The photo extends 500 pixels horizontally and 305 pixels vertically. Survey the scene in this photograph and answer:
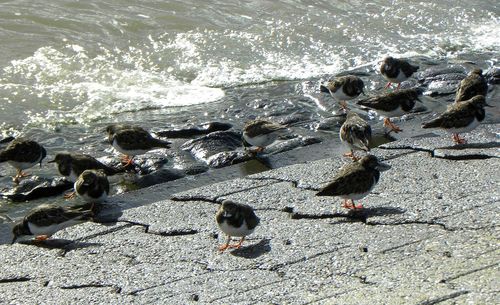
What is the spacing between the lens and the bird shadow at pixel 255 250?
20.2 ft

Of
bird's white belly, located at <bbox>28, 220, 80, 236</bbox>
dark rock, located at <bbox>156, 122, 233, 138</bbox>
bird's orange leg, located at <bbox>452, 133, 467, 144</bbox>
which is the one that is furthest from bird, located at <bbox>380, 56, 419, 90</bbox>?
bird's white belly, located at <bbox>28, 220, 80, 236</bbox>

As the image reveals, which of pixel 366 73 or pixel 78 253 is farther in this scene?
pixel 366 73

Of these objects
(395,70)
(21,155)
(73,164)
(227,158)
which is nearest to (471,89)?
(395,70)

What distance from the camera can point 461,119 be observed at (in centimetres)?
845

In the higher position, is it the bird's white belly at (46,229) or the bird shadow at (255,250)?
the bird shadow at (255,250)

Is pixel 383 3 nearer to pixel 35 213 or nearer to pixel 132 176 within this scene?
pixel 132 176

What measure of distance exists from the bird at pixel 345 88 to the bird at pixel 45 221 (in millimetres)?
3803

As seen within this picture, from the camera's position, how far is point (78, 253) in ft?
21.1

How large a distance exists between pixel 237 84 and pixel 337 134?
236 centimetres

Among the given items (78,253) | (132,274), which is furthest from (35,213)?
(132,274)

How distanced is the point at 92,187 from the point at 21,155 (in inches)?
44.1

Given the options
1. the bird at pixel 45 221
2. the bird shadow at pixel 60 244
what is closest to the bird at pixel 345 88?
the bird at pixel 45 221

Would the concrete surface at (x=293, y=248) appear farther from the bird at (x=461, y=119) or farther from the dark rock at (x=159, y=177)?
the bird at (x=461, y=119)

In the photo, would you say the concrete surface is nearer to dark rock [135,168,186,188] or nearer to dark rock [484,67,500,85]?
dark rock [135,168,186,188]
